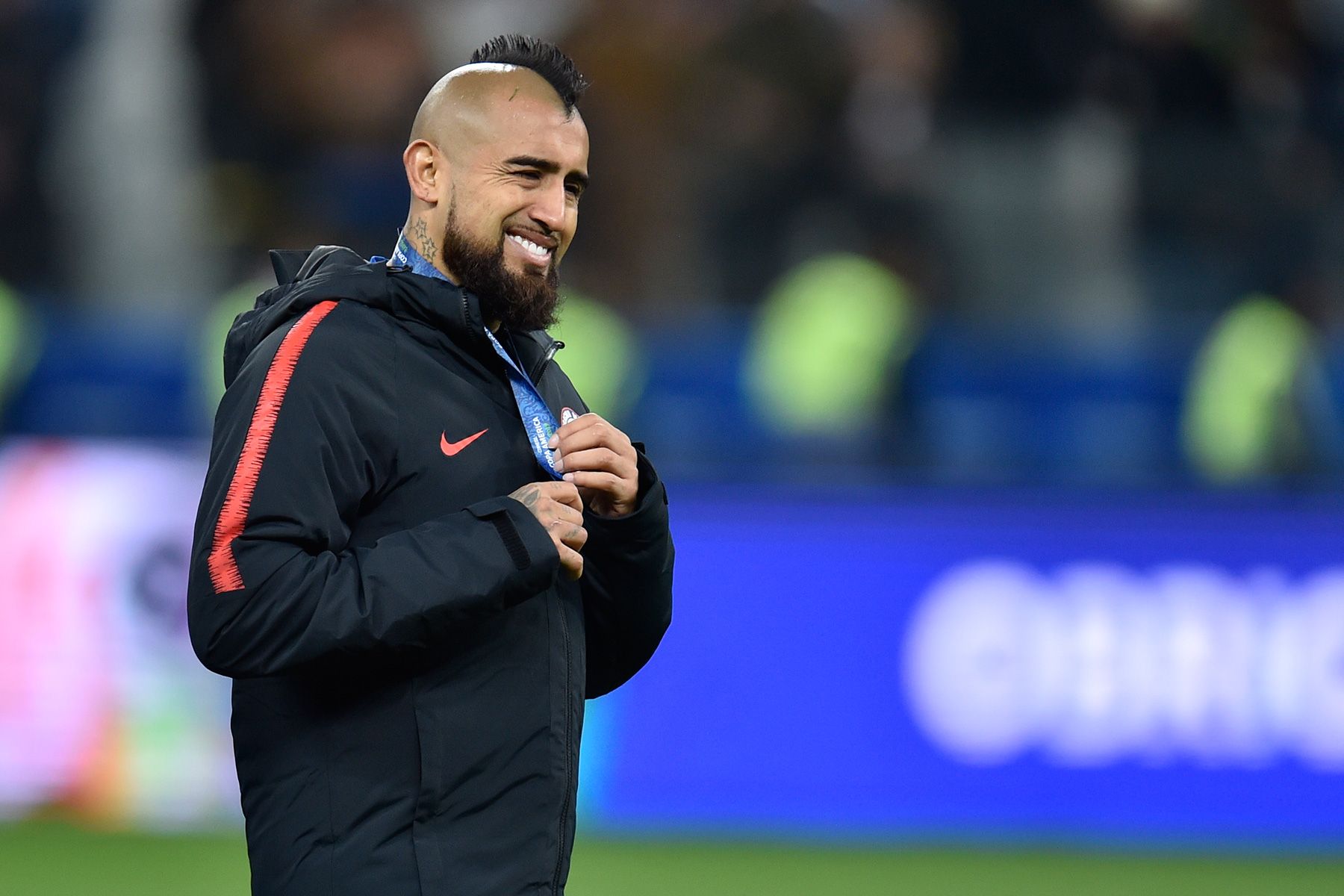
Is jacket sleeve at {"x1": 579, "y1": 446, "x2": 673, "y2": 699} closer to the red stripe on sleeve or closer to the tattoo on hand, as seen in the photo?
the tattoo on hand

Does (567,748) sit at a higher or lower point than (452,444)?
lower

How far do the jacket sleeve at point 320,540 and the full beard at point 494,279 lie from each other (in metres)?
0.23

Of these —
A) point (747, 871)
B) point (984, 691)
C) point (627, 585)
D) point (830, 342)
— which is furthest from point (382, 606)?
point (830, 342)

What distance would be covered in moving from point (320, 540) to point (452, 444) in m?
0.23

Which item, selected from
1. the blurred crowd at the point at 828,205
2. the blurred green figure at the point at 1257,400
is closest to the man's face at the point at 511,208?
the blurred crowd at the point at 828,205

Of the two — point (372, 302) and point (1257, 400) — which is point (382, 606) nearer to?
point (372, 302)

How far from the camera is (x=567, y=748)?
2.51 m

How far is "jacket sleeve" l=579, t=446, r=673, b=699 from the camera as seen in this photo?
2662 mm

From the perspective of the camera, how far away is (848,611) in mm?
6922


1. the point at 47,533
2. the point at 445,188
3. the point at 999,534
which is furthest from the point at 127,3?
the point at 445,188

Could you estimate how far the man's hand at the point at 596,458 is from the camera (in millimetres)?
2498

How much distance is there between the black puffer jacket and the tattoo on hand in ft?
0.40

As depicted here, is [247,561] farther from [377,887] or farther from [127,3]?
[127,3]

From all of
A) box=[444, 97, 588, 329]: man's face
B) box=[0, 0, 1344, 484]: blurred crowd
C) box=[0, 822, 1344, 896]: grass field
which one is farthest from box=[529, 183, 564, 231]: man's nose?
box=[0, 0, 1344, 484]: blurred crowd
